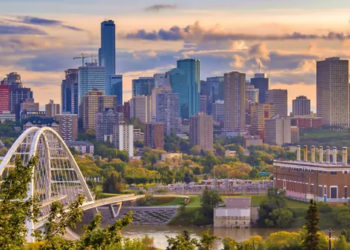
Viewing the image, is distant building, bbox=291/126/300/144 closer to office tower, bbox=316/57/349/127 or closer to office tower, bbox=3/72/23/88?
office tower, bbox=316/57/349/127

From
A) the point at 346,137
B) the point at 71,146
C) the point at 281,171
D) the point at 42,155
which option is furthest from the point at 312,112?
the point at 42,155

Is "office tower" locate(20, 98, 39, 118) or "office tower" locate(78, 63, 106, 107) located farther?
"office tower" locate(78, 63, 106, 107)

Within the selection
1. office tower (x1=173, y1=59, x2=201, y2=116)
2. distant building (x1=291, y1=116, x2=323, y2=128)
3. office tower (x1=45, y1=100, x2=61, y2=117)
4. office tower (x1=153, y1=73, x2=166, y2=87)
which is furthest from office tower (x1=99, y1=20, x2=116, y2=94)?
distant building (x1=291, y1=116, x2=323, y2=128)

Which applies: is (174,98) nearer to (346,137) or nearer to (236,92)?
(236,92)

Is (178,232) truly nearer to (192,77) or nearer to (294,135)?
(294,135)

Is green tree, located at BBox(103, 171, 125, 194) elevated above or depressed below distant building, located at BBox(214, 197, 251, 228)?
above

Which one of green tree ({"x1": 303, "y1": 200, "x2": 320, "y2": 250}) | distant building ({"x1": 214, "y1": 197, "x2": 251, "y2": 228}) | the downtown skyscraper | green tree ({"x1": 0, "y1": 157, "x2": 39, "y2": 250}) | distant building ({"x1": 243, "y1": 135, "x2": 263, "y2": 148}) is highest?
the downtown skyscraper

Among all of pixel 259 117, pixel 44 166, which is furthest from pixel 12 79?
pixel 44 166
